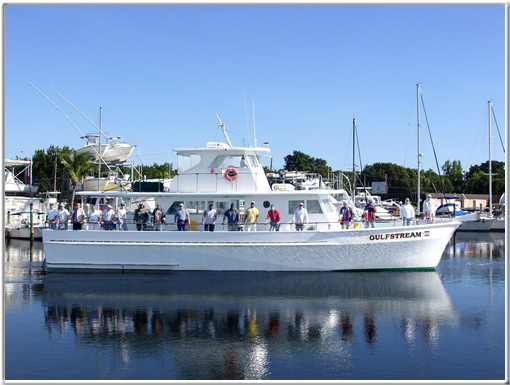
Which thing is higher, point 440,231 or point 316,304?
point 440,231

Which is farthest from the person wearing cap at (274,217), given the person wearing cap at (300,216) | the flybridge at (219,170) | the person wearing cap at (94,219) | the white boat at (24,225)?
the white boat at (24,225)

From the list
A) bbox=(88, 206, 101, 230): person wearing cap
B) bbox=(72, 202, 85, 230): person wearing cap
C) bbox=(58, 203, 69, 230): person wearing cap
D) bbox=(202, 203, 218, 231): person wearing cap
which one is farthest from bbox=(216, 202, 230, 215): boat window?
bbox=(58, 203, 69, 230): person wearing cap

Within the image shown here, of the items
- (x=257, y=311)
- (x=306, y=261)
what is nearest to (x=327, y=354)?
(x=257, y=311)

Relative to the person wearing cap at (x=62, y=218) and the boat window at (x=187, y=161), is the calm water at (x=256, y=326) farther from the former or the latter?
the boat window at (x=187, y=161)

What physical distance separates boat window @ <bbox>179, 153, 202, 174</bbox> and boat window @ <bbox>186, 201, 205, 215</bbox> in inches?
53.5

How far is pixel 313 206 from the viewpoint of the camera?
1700 centimetres

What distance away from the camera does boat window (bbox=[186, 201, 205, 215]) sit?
17.4 metres

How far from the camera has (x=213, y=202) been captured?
17391mm

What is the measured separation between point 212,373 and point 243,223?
8154 millimetres

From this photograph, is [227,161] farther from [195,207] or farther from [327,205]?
[327,205]

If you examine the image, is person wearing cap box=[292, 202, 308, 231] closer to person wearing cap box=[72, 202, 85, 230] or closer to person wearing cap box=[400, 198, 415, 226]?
person wearing cap box=[400, 198, 415, 226]

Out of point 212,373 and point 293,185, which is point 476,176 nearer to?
point 293,185

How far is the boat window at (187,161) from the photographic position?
17.9 meters

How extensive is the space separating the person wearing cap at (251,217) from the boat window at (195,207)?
77.7 inches
